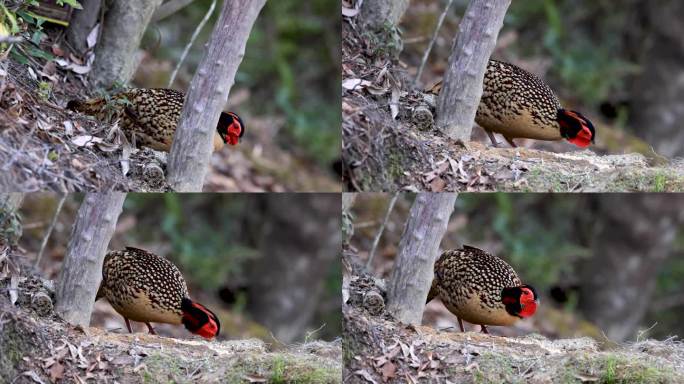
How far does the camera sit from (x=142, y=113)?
444 cm

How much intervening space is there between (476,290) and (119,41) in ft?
6.42

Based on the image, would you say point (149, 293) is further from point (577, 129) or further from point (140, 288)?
point (577, 129)

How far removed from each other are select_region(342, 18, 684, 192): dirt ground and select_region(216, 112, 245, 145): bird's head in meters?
0.59

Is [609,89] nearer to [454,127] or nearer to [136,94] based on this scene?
[454,127]

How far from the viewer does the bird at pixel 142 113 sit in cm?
441

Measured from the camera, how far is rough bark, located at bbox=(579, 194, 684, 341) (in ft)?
19.1

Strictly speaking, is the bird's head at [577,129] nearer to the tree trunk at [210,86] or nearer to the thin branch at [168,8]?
the tree trunk at [210,86]

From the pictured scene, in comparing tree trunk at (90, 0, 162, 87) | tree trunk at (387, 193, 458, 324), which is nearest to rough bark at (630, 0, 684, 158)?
tree trunk at (387, 193, 458, 324)

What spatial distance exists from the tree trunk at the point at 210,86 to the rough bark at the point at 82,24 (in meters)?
0.70

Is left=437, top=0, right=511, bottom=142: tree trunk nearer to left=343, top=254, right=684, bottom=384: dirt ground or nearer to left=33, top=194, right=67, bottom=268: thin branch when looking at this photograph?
left=343, top=254, right=684, bottom=384: dirt ground

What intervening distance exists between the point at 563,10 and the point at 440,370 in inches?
67.1

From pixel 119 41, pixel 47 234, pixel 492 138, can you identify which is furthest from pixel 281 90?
pixel 492 138

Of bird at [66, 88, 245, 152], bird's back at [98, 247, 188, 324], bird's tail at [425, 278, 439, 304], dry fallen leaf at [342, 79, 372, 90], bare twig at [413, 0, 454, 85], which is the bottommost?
bird's back at [98, 247, 188, 324]

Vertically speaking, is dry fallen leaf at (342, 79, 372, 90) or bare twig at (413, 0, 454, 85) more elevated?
bare twig at (413, 0, 454, 85)
